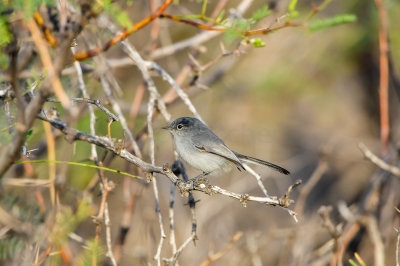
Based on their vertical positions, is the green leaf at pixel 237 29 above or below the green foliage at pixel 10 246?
above

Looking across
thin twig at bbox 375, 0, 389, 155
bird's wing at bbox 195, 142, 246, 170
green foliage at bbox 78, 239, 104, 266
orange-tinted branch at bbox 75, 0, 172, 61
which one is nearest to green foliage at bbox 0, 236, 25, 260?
green foliage at bbox 78, 239, 104, 266

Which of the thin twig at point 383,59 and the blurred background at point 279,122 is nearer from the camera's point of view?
the thin twig at point 383,59

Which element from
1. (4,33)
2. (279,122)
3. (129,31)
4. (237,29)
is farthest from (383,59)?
(279,122)

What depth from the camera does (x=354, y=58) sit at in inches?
276

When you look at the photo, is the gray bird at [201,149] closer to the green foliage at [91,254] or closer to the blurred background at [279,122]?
the blurred background at [279,122]

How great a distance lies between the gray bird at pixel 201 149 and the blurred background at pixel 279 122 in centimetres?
45

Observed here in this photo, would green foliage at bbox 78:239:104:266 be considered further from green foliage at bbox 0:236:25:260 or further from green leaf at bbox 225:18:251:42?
green leaf at bbox 225:18:251:42

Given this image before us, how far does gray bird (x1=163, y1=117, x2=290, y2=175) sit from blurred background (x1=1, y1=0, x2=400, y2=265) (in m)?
0.45

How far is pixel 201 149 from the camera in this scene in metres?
3.76

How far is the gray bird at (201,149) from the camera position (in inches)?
143

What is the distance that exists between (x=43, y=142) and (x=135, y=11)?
2487 millimetres

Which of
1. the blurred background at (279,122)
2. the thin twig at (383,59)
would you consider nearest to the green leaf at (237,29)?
the blurred background at (279,122)

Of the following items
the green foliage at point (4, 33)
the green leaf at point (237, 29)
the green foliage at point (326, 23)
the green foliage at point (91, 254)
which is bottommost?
the green foliage at point (91, 254)

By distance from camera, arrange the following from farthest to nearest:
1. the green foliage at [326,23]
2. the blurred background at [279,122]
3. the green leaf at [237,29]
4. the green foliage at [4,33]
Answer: the blurred background at [279,122] < the green foliage at [326,23] < the green leaf at [237,29] < the green foliage at [4,33]
